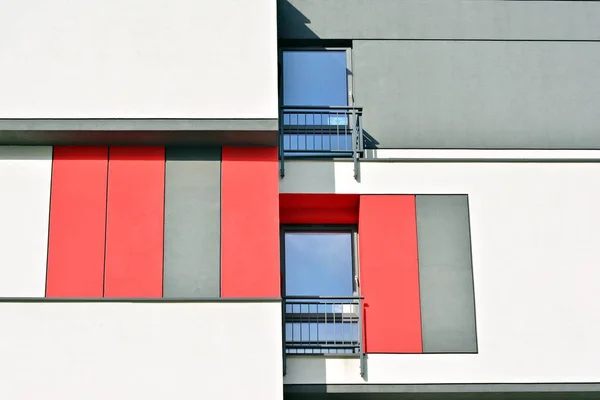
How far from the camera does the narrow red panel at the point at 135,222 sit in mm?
11602

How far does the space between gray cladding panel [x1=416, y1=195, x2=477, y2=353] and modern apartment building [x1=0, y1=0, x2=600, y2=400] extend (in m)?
0.03

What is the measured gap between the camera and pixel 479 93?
540 inches

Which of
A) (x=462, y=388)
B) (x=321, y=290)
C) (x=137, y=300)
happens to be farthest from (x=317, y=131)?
(x=462, y=388)

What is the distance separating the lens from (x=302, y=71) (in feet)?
46.5

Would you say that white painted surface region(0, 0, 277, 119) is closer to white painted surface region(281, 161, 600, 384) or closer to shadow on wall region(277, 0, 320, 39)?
white painted surface region(281, 161, 600, 384)

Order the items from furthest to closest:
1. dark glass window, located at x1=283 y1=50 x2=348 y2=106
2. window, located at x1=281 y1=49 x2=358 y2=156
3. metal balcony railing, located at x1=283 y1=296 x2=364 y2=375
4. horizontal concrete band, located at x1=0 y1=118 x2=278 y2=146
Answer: dark glass window, located at x1=283 y1=50 x2=348 y2=106
window, located at x1=281 y1=49 x2=358 y2=156
metal balcony railing, located at x1=283 y1=296 x2=364 y2=375
horizontal concrete band, located at x1=0 y1=118 x2=278 y2=146

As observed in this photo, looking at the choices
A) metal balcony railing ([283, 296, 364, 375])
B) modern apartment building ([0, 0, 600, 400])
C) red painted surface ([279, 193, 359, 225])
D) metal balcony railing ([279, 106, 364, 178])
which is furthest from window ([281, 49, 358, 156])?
metal balcony railing ([283, 296, 364, 375])

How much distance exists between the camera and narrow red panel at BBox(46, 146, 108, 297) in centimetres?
1158

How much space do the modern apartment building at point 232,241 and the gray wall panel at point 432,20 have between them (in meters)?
1.61

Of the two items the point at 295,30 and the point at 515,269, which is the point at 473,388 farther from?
the point at 295,30

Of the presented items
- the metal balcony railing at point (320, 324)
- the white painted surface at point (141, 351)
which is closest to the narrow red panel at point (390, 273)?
the metal balcony railing at point (320, 324)

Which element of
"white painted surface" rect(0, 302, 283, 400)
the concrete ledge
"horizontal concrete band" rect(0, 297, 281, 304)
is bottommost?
the concrete ledge

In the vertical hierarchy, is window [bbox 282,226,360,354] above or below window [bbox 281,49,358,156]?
below

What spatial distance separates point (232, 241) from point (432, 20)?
4.97 meters
